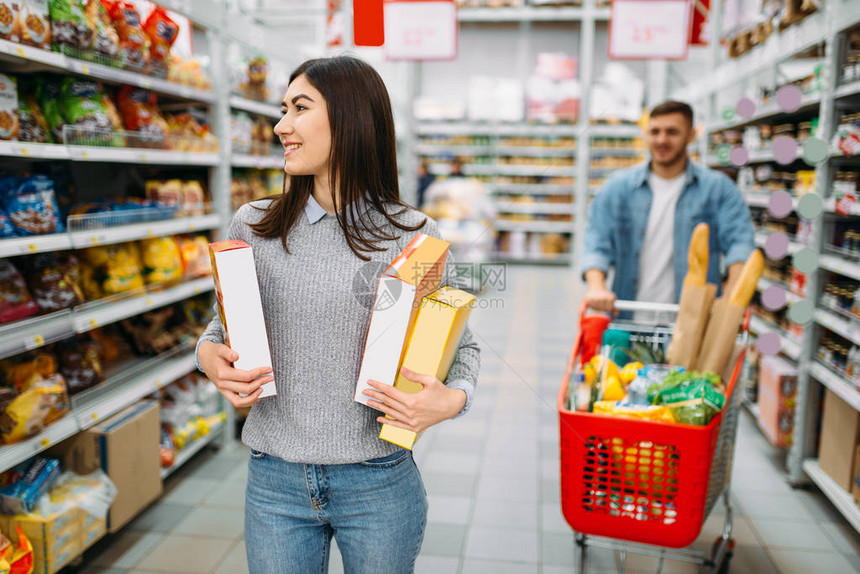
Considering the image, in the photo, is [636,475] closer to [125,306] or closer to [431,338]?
[431,338]

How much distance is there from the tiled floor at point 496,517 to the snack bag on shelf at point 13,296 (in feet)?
3.20

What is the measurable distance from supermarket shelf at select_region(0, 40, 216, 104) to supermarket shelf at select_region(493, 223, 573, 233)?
7953mm

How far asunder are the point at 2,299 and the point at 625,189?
2.30 m

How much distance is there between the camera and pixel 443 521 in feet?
9.41

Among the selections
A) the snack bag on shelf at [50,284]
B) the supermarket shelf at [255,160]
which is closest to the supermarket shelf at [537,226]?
the supermarket shelf at [255,160]

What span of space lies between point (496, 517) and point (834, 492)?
144 centimetres

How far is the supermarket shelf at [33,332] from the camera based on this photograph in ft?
6.76

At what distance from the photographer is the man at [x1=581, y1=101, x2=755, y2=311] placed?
8.67 feet

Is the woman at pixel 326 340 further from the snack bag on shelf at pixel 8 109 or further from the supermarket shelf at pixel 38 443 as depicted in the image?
the snack bag on shelf at pixel 8 109

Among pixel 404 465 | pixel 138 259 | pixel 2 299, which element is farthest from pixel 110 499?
pixel 404 465

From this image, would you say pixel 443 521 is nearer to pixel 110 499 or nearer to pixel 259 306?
pixel 110 499

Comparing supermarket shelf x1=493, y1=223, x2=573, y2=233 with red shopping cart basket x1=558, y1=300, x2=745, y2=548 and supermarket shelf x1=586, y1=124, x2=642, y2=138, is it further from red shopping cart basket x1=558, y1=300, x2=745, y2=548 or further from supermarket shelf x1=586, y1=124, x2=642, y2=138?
red shopping cart basket x1=558, y1=300, x2=745, y2=548

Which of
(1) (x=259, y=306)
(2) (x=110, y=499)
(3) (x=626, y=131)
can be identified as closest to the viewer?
(1) (x=259, y=306)

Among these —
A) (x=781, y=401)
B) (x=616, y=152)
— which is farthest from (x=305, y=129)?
(x=616, y=152)
